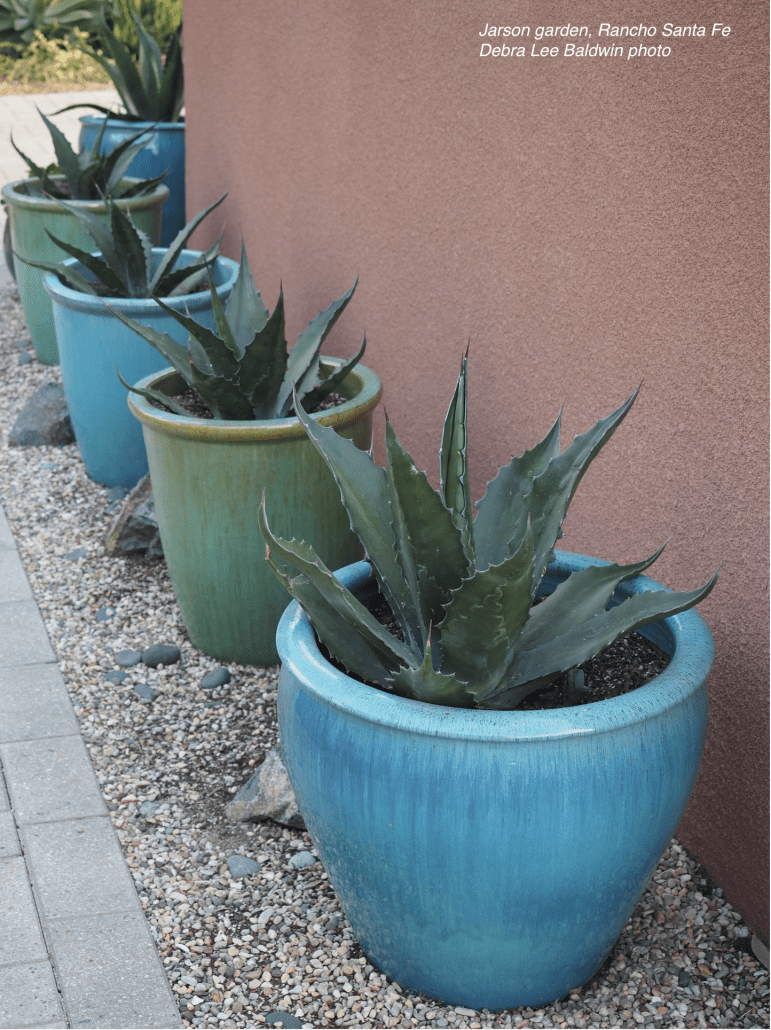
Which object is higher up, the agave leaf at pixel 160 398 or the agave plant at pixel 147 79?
the agave plant at pixel 147 79

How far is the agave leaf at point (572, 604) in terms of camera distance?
5.90 feet

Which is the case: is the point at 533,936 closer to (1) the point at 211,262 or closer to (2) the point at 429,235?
(2) the point at 429,235

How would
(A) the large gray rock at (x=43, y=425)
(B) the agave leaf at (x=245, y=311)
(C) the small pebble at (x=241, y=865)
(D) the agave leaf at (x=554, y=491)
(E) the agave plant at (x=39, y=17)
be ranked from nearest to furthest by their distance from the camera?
(D) the agave leaf at (x=554, y=491)
(C) the small pebble at (x=241, y=865)
(B) the agave leaf at (x=245, y=311)
(A) the large gray rock at (x=43, y=425)
(E) the agave plant at (x=39, y=17)

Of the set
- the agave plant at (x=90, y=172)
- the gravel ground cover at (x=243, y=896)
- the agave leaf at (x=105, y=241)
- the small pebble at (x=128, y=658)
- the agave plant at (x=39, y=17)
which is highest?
the agave plant at (x=39, y=17)

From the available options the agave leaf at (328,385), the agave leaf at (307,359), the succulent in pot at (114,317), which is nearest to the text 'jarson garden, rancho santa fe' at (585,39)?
the agave leaf at (307,359)

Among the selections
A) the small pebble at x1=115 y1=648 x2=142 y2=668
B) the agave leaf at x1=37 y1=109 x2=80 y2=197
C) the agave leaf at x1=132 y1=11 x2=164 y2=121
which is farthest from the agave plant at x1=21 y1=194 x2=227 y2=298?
the agave leaf at x1=132 y1=11 x2=164 y2=121

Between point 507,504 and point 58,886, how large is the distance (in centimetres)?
121

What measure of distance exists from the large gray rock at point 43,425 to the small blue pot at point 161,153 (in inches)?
66.5

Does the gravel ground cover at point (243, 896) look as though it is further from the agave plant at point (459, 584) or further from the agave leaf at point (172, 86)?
the agave leaf at point (172, 86)

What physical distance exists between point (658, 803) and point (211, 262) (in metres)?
2.80

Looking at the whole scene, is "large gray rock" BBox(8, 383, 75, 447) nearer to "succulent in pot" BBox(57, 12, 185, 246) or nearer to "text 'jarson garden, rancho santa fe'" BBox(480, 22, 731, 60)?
"succulent in pot" BBox(57, 12, 185, 246)

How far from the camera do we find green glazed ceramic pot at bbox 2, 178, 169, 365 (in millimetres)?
4719

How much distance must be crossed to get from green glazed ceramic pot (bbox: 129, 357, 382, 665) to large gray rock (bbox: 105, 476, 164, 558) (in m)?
0.55

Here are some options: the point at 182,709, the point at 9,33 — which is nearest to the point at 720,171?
the point at 182,709
